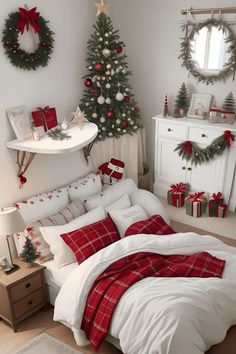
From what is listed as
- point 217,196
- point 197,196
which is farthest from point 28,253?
point 217,196

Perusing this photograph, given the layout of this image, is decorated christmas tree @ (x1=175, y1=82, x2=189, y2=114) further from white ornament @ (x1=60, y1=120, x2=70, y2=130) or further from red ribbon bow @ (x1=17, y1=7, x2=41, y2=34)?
red ribbon bow @ (x1=17, y1=7, x2=41, y2=34)

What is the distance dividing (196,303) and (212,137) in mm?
2451

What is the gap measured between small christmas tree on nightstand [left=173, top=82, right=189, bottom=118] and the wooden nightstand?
8.71 feet

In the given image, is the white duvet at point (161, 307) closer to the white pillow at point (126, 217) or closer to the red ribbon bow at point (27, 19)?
the white pillow at point (126, 217)

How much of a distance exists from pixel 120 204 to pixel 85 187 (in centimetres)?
46

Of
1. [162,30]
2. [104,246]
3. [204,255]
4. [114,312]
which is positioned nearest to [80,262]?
[104,246]

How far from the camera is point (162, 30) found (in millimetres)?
4617

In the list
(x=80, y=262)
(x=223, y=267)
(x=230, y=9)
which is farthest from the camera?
(x=230, y=9)

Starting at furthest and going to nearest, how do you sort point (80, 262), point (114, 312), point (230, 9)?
1. point (230, 9)
2. point (80, 262)
3. point (114, 312)

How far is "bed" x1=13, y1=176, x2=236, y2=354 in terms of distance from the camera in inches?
91.4

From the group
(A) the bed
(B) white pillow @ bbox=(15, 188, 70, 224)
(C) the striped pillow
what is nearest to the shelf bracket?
(B) white pillow @ bbox=(15, 188, 70, 224)

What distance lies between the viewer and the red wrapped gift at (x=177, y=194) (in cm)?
480

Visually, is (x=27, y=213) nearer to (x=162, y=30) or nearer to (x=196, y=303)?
(x=196, y=303)

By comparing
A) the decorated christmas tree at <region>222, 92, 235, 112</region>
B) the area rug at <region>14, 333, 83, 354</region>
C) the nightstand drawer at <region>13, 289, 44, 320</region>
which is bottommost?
the area rug at <region>14, 333, 83, 354</region>
